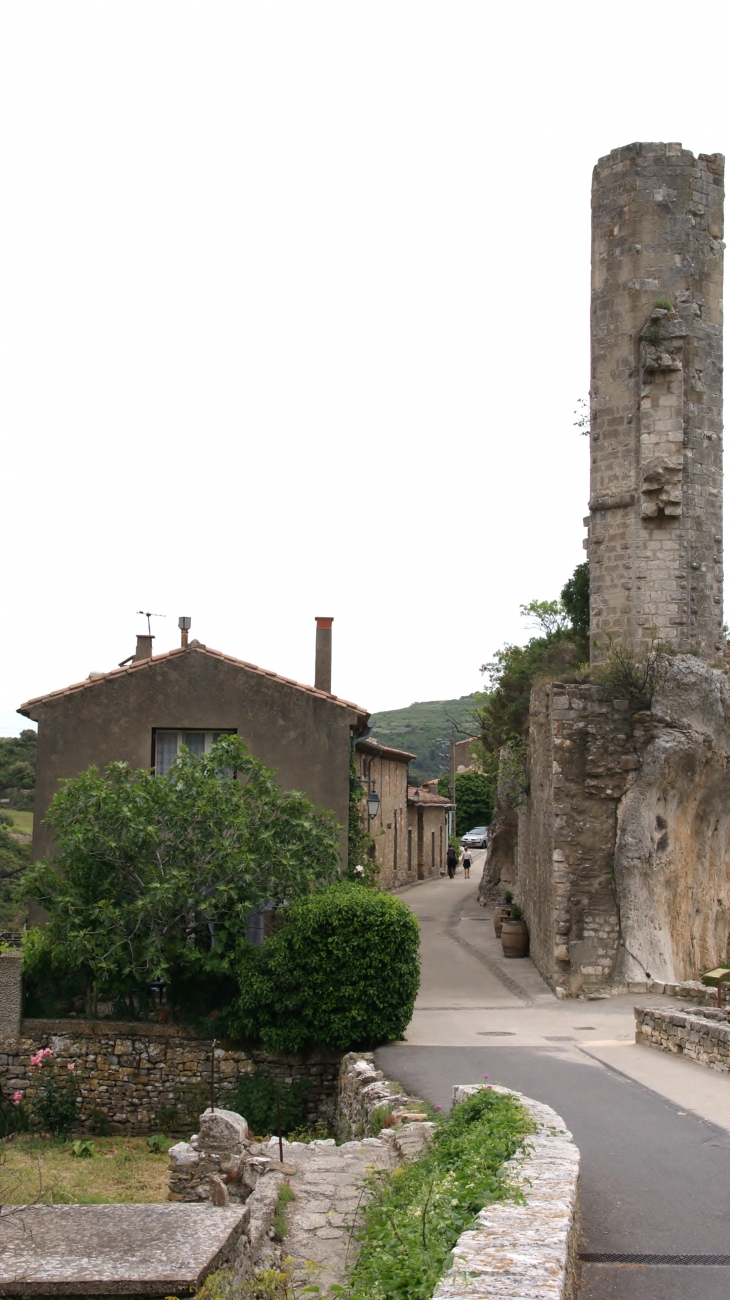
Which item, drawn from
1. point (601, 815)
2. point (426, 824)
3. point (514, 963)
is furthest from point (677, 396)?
point (426, 824)

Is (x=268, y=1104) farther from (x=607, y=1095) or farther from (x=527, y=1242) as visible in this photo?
(x=527, y=1242)

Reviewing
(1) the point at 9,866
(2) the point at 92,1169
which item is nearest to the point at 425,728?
(1) the point at 9,866

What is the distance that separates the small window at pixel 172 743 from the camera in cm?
1961

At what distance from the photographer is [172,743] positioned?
19.7 metres

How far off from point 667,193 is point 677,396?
393 cm

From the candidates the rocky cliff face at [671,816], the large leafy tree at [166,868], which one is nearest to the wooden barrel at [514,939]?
the rocky cliff face at [671,816]

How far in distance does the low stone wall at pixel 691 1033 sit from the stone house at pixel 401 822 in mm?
10819

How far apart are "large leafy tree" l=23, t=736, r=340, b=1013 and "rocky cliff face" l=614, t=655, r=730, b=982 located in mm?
5590

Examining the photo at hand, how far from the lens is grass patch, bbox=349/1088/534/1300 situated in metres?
5.38

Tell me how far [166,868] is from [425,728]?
12323cm

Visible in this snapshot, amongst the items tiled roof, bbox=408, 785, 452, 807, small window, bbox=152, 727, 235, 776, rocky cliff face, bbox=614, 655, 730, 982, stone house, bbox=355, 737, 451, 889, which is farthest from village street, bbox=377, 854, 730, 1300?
tiled roof, bbox=408, 785, 452, 807

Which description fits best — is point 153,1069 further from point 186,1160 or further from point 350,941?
point 186,1160

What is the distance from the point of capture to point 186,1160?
10.7 meters

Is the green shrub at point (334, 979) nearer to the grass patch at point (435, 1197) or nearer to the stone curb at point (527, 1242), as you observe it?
the grass patch at point (435, 1197)
